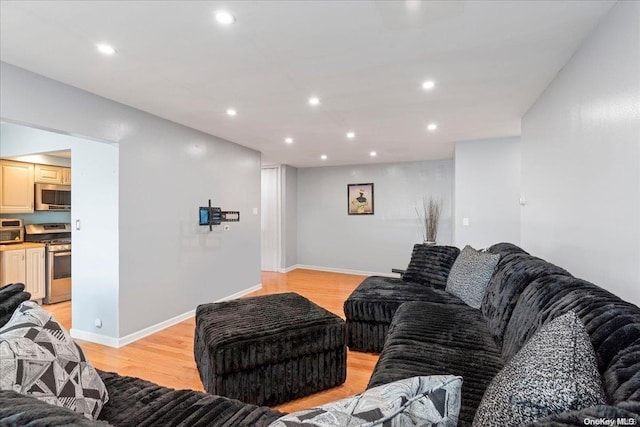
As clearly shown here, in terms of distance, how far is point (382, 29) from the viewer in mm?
1786

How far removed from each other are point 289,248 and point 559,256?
17.2 ft

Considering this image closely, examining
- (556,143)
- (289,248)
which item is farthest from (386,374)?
(289,248)

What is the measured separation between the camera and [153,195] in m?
→ 3.37

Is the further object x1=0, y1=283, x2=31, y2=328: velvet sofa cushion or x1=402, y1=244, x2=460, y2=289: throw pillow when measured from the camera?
x1=402, y1=244, x2=460, y2=289: throw pillow

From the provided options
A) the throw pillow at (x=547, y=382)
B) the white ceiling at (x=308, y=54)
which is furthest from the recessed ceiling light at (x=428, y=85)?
the throw pillow at (x=547, y=382)

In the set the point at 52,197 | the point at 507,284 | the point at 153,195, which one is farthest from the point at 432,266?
the point at 52,197

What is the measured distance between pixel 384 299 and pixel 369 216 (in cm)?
380

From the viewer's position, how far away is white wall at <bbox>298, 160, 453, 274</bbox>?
6102 mm

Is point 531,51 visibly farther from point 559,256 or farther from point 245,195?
point 245,195

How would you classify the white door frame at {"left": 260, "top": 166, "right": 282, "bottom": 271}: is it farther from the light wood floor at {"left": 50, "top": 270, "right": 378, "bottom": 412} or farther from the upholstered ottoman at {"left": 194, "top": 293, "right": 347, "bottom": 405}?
the upholstered ottoman at {"left": 194, "top": 293, "right": 347, "bottom": 405}

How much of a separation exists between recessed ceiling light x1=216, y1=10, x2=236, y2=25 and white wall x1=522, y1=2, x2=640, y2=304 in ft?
6.19

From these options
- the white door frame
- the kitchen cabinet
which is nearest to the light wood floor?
the kitchen cabinet

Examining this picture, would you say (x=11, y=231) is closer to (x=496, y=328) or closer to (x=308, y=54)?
(x=308, y=54)

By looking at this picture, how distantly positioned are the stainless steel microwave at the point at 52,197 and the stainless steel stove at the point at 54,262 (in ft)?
1.07
